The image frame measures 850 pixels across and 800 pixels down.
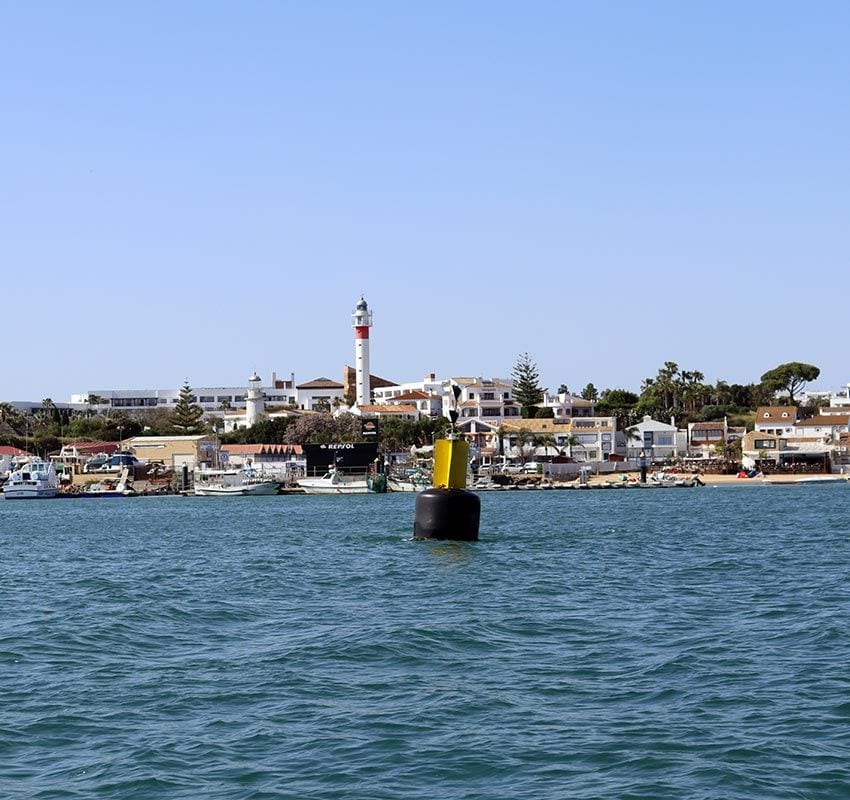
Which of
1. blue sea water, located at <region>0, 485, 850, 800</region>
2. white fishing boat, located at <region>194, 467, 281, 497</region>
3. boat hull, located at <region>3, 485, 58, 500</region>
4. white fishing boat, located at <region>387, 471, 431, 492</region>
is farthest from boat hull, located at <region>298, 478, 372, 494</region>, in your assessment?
blue sea water, located at <region>0, 485, 850, 800</region>

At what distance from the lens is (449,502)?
40.6m

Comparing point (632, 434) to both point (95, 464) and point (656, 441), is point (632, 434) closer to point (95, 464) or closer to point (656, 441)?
point (656, 441)

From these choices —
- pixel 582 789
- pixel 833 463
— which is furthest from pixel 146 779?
pixel 833 463

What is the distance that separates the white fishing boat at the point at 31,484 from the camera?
122 metres

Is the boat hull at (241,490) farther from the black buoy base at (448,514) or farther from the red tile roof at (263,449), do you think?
the black buoy base at (448,514)

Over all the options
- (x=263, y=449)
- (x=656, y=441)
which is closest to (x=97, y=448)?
(x=263, y=449)

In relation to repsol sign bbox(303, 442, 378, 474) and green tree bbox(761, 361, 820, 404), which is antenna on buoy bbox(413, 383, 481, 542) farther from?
green tree bbox(761, 361, 820, 404)

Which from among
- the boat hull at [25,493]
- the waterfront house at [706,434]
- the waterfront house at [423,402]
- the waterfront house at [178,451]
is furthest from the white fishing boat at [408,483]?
the waterfront house at [423,402]

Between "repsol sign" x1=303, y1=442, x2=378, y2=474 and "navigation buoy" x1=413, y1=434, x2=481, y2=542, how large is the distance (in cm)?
7932

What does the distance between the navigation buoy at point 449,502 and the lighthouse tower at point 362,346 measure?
453 ft

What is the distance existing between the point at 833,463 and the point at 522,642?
125202mm

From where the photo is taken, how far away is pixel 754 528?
53.6 metres

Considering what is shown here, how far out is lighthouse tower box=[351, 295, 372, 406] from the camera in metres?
181

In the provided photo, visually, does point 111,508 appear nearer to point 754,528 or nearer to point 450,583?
point 754,528
